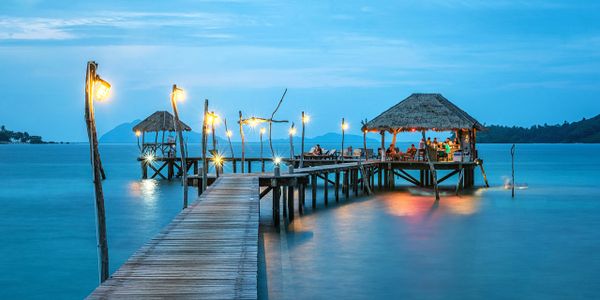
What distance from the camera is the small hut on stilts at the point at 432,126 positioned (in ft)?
99.0

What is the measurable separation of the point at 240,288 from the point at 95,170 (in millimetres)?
3372

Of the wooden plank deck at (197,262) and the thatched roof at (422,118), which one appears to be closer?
the wooden plank deck at (197,262)

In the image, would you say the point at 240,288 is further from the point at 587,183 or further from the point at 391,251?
the point at 587,183

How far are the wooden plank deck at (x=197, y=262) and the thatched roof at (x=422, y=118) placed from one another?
19.5m

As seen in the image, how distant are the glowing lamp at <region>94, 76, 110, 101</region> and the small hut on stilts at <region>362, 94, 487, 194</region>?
21602mm

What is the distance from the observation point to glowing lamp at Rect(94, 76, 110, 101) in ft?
29.1

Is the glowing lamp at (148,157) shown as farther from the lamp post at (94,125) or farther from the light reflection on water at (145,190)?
the lamp post at (94,125)

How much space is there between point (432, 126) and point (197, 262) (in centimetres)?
2384

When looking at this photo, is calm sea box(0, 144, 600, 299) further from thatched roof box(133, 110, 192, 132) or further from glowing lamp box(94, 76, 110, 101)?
thatched roof box(133, 110, 192, 132)

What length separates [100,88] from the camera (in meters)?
8.91

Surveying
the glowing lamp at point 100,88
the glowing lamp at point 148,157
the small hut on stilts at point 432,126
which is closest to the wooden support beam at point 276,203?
the glowing lamp at point 100,88

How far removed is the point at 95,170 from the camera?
29.7 ft

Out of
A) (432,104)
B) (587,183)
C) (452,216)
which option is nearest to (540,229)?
(452,216)

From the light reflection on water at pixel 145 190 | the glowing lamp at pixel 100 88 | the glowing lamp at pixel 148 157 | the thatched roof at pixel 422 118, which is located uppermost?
the thatched roof at pixel 422 118
